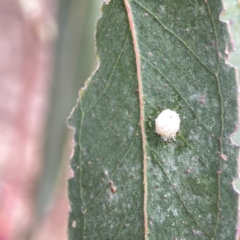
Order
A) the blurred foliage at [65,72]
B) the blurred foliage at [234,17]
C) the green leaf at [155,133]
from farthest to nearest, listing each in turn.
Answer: the blurred foliage at [65,72] → the blurred foliage at [234,17] → the green leaf at [155,133]

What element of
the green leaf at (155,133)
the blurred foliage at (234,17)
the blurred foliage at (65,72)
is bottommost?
the green leaf at (155,133)

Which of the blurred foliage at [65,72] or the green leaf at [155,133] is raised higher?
the blurred foliage at [65,72]

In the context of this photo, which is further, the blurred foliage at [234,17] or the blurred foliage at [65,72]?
the blurred foliage at [65,72]

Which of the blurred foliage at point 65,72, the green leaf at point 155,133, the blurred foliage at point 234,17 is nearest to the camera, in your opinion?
the green leaf at point 155,133

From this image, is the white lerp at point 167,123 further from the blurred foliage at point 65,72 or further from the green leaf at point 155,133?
the blurred foliage at point 65,72

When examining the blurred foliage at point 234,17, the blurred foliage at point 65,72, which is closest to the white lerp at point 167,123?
the blurred foliage at point 234,17

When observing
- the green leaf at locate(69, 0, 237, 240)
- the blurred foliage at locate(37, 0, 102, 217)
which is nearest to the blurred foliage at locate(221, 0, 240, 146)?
the green leaf at locate(69, 0, 237, 240)
